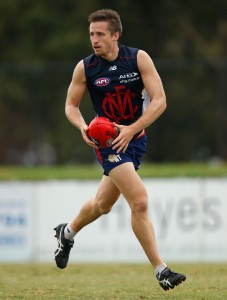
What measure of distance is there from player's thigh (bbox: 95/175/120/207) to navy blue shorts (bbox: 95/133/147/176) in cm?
16

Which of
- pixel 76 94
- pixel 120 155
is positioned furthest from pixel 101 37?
pixel 120 155

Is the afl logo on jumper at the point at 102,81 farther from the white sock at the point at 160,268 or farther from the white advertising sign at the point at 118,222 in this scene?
the white advertising sign at the point at 118,222

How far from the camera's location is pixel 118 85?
28.2 feet

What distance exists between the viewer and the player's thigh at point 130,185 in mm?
8328

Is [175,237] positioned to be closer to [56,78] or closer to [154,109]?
[56,78]

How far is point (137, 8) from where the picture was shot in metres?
26.8

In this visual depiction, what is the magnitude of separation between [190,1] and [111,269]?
14.8 meters

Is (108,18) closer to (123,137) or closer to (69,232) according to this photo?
(123,137)

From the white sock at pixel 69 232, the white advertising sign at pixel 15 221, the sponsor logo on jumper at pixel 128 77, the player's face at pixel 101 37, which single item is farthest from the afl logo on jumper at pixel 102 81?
the white advertising sign at pixel 15 221

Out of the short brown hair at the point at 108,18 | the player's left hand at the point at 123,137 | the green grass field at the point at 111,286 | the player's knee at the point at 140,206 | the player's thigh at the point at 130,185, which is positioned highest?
the short brown hair at the point at 108,18

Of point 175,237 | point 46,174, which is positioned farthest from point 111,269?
point 46,174

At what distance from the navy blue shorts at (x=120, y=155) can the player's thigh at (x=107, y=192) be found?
0.53ft

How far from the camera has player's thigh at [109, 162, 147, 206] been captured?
833cm

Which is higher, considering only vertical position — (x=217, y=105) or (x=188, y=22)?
(x=188, y=22)
